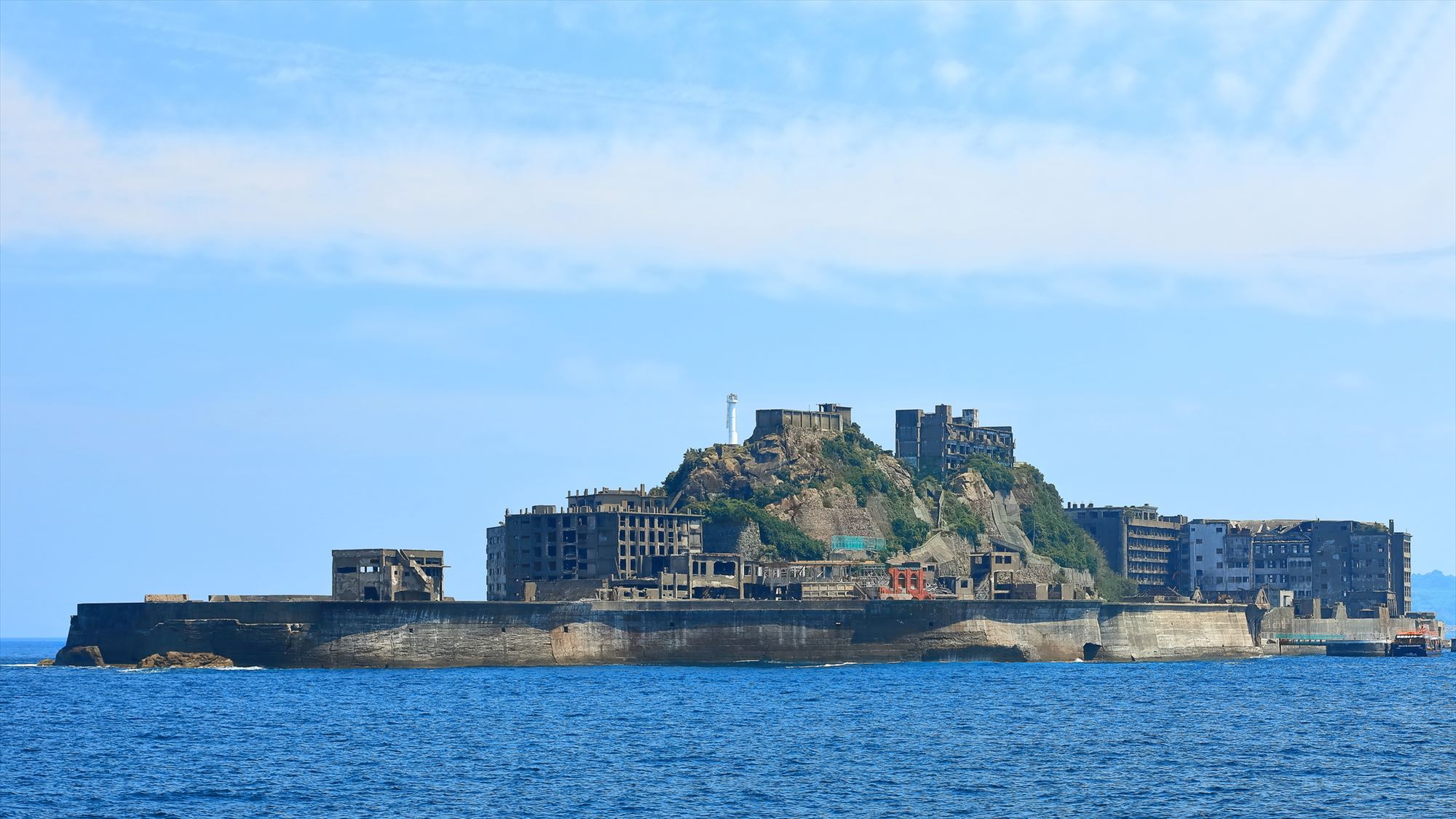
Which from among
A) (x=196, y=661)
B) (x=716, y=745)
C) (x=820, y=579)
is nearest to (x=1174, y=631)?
(x=820, y=579)

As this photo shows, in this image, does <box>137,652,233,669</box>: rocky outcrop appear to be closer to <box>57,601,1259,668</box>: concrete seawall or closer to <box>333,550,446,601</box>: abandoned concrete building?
<box>57,601,1259,668</box>: concrete seawall

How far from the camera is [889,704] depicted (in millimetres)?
112375

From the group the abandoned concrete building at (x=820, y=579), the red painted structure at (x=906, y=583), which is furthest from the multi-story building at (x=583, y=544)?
the red painted structure at (x=906, y=583)

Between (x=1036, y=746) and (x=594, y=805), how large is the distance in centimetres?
2732

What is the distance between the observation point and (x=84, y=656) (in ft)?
500

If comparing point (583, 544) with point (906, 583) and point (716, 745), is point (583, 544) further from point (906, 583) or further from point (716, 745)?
point (716, 745)

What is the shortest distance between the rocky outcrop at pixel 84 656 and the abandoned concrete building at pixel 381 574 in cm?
1998

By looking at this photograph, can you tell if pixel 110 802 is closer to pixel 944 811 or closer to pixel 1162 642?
pixel 944 811

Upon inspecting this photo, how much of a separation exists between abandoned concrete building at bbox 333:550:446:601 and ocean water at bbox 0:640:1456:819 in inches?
393

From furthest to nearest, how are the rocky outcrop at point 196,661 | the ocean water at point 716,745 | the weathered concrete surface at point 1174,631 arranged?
1. the weathered concrete surface at point 1174,631
2. the rocky outcrop at point 196,661
3. the ocean water at point 716,745

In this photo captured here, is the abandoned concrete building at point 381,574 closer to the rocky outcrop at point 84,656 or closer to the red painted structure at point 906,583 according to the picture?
the rocky outcrop at point 84,656

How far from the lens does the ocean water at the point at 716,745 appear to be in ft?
225

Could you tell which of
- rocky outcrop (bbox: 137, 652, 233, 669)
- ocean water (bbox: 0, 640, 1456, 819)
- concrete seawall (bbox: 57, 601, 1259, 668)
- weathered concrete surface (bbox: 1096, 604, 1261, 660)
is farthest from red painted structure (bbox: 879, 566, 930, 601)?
rocky outcrop (bbox: 137, 652, 233, 669)

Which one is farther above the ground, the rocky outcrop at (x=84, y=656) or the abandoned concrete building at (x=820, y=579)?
the abandoned concrete building at (x=820, y=579)
